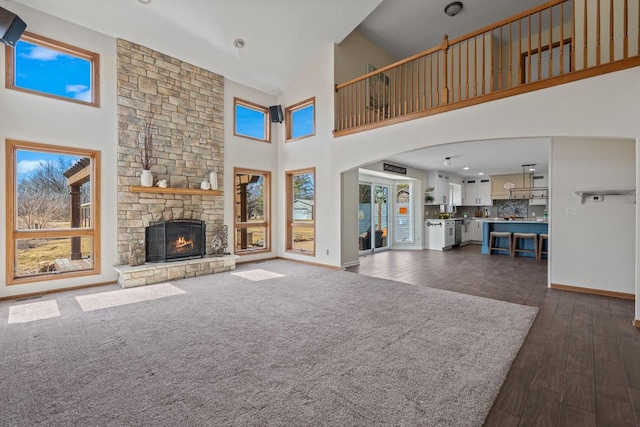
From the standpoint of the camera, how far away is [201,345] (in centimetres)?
268

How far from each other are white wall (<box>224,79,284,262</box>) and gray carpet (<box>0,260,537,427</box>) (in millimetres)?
3041

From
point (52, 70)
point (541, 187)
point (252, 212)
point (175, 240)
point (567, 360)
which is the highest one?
point (52, 70)

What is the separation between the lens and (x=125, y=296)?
4266mm

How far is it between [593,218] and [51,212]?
8.22m

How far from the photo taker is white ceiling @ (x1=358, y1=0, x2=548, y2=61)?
20.3 feet

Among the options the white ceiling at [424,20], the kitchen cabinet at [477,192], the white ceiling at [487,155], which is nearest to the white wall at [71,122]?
the white ceiling at [487,155]

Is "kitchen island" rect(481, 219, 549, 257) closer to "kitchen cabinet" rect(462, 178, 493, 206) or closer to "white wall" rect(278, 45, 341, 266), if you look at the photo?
"kitchen cabinet" rect(462, 178, 493, 206)

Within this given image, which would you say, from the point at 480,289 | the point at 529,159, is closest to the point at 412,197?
the point at 529,159

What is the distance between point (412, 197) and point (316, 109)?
4.56 metres

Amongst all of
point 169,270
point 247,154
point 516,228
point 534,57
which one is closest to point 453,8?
point 534,57

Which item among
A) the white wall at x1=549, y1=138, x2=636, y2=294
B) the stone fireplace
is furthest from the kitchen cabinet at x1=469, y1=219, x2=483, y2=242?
the stone fireplace

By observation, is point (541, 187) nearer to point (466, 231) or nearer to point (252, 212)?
point (466, 231)

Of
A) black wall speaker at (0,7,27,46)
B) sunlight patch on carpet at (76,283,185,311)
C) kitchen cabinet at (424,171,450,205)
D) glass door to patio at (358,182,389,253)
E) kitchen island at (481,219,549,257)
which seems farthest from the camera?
kitchen cabinet at (424,171,450,205)

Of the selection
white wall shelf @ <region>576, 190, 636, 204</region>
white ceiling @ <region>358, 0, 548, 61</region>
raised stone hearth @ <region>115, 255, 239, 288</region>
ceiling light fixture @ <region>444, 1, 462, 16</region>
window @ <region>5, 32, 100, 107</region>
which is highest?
white ceiling @ <region>358, 0, 548, 61</region>
